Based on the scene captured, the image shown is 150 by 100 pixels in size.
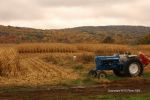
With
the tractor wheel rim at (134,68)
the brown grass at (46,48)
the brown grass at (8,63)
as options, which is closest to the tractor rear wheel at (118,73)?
the tractor wheel rim at (134,68)

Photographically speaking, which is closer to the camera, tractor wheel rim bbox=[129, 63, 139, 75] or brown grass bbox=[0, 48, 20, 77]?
tractor wheel rim bbox=[129, 63, 139, 75]

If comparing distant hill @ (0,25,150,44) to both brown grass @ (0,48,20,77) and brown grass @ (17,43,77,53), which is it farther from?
brown grass @ (0,48,20,77)

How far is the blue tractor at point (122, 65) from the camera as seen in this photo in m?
24.4

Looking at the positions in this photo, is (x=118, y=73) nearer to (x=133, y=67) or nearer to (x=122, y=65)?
(x=122, y=65)

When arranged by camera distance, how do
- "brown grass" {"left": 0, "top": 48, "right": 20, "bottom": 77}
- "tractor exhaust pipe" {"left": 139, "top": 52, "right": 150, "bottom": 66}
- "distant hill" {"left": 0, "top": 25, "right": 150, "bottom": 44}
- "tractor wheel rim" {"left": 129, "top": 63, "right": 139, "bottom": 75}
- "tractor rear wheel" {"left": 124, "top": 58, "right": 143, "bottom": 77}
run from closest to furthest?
"tractor rear wheel" {"left": 124, "top": 58, "right": 143, "bottom": 77} < "tractor wheel rim" {"left": 129, "top": 63, "right": 139, "bottom": 75} < "brown grass" {"left": 0, "top": 48, "right": 20, "bottom": 77} < "tractor exhaust pipe" {"left": 139, "top": 52, "right": 150, "bottom": 66} < "distant hill" {"left": 0, "top": 25, "right": 150, "bottom": 44}

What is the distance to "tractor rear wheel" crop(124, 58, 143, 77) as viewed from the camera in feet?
79.9

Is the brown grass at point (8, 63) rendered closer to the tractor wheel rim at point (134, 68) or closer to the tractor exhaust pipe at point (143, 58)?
the tractor wheel rim at point (134, 68)

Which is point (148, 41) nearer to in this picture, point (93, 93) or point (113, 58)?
point (113, 58)

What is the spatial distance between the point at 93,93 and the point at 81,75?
23.6ft

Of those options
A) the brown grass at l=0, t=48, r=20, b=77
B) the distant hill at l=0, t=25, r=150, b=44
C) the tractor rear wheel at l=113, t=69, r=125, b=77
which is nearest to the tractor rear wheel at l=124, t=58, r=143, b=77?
the tractor rear wheel at l=113, t=69, r=125, b=77

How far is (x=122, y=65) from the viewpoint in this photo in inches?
972

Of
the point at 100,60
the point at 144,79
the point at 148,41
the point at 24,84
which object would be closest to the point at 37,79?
the point at 24,84

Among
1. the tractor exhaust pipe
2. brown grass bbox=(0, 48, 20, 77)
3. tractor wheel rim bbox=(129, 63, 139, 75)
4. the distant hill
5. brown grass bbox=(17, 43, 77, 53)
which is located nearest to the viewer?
tractor wheel rim bbox=(129, 63, 139, 75)

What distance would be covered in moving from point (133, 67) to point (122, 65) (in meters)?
0.59
